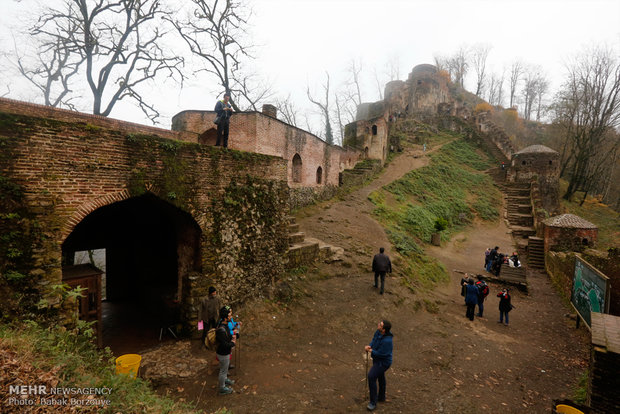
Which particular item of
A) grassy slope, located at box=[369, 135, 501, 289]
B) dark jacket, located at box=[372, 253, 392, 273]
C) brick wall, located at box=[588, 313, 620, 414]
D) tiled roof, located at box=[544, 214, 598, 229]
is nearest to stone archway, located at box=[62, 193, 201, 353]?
dark jacket, located at box=[372, 253, 392, 273]

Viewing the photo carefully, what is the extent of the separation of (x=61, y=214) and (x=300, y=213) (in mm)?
11149

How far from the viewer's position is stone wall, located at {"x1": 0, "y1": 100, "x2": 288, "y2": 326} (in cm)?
455

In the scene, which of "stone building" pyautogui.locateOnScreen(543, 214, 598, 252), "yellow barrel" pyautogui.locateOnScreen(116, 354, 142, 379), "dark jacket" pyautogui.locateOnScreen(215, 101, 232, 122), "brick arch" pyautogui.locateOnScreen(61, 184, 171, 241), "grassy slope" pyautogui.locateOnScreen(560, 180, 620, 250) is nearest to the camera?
"yellow barrel" pyautogui.locateOnScreen(116, 354, 142, 379)

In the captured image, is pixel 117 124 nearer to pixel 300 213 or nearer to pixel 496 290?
pixel 300 213

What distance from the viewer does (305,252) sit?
33.1 feet

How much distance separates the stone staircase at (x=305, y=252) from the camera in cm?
962

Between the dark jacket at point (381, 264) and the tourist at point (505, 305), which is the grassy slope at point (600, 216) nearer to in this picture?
the tourist at point (505, 305)

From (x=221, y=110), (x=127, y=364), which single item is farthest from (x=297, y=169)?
(x=127, y=364)

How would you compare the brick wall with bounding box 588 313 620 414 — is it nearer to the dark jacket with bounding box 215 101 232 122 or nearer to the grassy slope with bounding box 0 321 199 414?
the grassy slope with bounding box 0 321 199 414

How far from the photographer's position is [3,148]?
4375 millimetres

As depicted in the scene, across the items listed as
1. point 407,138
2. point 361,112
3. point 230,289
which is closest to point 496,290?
point 230,289

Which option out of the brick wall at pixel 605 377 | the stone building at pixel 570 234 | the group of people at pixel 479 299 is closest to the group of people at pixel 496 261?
the stone building at pixel 570 234

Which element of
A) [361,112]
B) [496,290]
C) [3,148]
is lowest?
[496,290]

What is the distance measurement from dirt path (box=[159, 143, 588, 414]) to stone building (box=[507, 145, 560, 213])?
16822 mm
